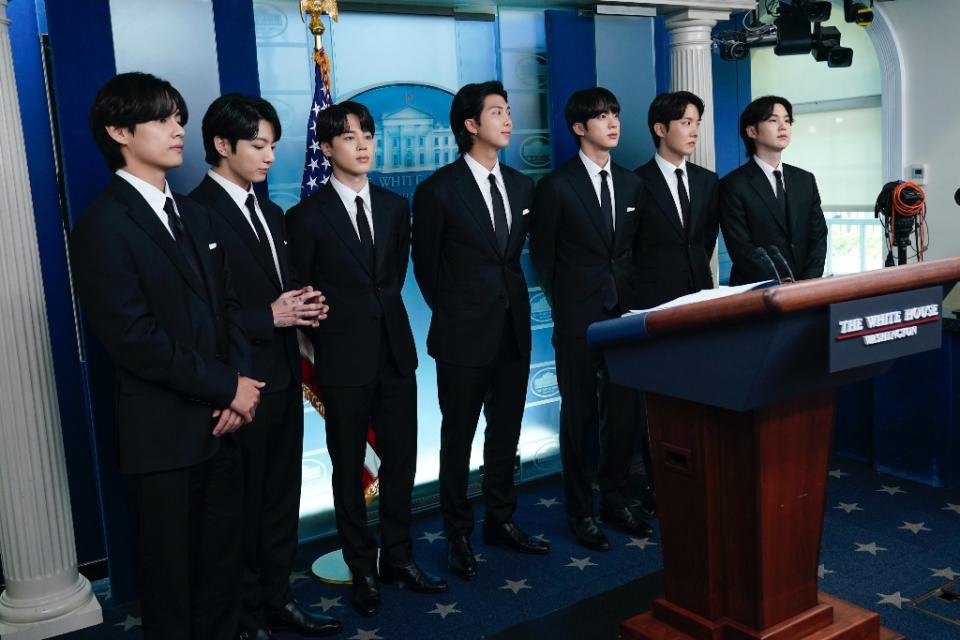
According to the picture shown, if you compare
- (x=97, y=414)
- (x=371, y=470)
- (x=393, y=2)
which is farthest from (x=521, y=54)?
(x=97, y=414)

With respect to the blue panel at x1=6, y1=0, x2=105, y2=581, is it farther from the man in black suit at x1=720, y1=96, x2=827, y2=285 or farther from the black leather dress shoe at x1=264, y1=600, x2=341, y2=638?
the man in black suit at x1=720, y1=96, x2=827, y2=285

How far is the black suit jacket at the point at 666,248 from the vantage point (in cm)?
388

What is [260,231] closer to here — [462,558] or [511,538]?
[462,558]

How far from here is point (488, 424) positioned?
371 cm

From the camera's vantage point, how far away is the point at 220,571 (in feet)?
8.75

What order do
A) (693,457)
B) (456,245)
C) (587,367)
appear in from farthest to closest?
(587,367), (456,245), (693,457)

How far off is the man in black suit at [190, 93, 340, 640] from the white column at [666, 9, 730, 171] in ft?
7.98

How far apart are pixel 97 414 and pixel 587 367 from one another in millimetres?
1808

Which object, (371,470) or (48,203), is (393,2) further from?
(371,470)

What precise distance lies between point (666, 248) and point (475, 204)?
92 centimetres

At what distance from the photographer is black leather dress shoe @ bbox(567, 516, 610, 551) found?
12.2 feet

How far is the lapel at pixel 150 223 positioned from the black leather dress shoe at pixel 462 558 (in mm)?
1637

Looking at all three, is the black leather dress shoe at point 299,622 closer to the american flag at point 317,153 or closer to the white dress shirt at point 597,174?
the american flag at point 317,153

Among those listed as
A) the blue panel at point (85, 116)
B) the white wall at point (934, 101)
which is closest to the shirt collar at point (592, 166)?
the blue panel at point (85, 116)
